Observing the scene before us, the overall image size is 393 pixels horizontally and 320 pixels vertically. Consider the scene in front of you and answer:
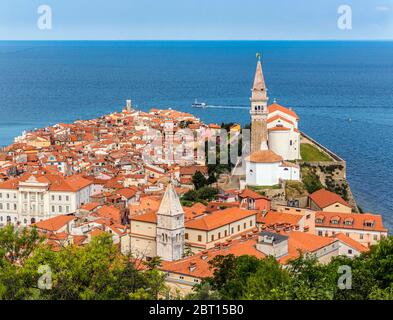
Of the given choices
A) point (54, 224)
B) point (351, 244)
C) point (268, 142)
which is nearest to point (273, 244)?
point (351, 244)

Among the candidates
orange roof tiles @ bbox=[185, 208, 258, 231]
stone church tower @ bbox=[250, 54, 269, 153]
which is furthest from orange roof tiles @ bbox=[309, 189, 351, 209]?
orange roof tiles @ bbox=[185, 208, 258, 231]

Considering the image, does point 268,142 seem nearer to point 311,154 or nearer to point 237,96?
point 311,154

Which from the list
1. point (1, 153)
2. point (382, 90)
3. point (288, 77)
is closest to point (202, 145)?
point (1, 153)

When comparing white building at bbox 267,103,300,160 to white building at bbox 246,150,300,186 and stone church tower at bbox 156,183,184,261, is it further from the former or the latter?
stone church tower at bbox 156,183,184,261

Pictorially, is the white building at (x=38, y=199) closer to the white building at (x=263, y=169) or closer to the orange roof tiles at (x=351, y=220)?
the white building at (x=263, y=169)
